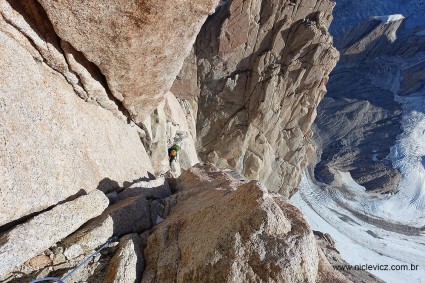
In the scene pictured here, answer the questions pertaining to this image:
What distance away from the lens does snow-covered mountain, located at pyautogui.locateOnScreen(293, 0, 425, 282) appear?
5128 centimetres

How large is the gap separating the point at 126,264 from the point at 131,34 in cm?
572

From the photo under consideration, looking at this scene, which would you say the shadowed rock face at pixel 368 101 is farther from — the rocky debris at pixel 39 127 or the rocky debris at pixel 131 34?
the rocky debris at pixel 39 127

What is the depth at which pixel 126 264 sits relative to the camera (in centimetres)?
579

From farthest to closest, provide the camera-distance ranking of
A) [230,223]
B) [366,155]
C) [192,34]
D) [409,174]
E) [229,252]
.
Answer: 1. [366,155]
2. [409,174]
3. [192,34]
4. [230,223]
5. [229,252]

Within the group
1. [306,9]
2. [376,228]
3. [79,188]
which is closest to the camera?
[79,188]

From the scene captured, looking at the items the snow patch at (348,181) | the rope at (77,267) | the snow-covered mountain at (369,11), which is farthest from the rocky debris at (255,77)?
the snow-covered mountain at (369,11)

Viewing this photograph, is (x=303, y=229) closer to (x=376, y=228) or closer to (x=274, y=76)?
(x=274, y=76)

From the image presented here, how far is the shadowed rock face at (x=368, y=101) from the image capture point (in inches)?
2650

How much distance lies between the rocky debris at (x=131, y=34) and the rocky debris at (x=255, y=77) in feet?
78.3

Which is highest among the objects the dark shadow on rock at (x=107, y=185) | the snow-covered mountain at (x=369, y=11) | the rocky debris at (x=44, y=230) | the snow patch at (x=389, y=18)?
the snow-covered mountain at (x=369, y=11)

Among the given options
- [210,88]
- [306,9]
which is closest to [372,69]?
[306,9]

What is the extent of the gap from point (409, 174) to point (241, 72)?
5753 cm

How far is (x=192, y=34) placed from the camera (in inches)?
336

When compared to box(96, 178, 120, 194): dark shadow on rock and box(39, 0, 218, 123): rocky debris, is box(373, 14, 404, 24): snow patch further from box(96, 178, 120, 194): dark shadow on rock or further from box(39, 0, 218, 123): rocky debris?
box(96, 178, 120, 194): dark shadow on rock
